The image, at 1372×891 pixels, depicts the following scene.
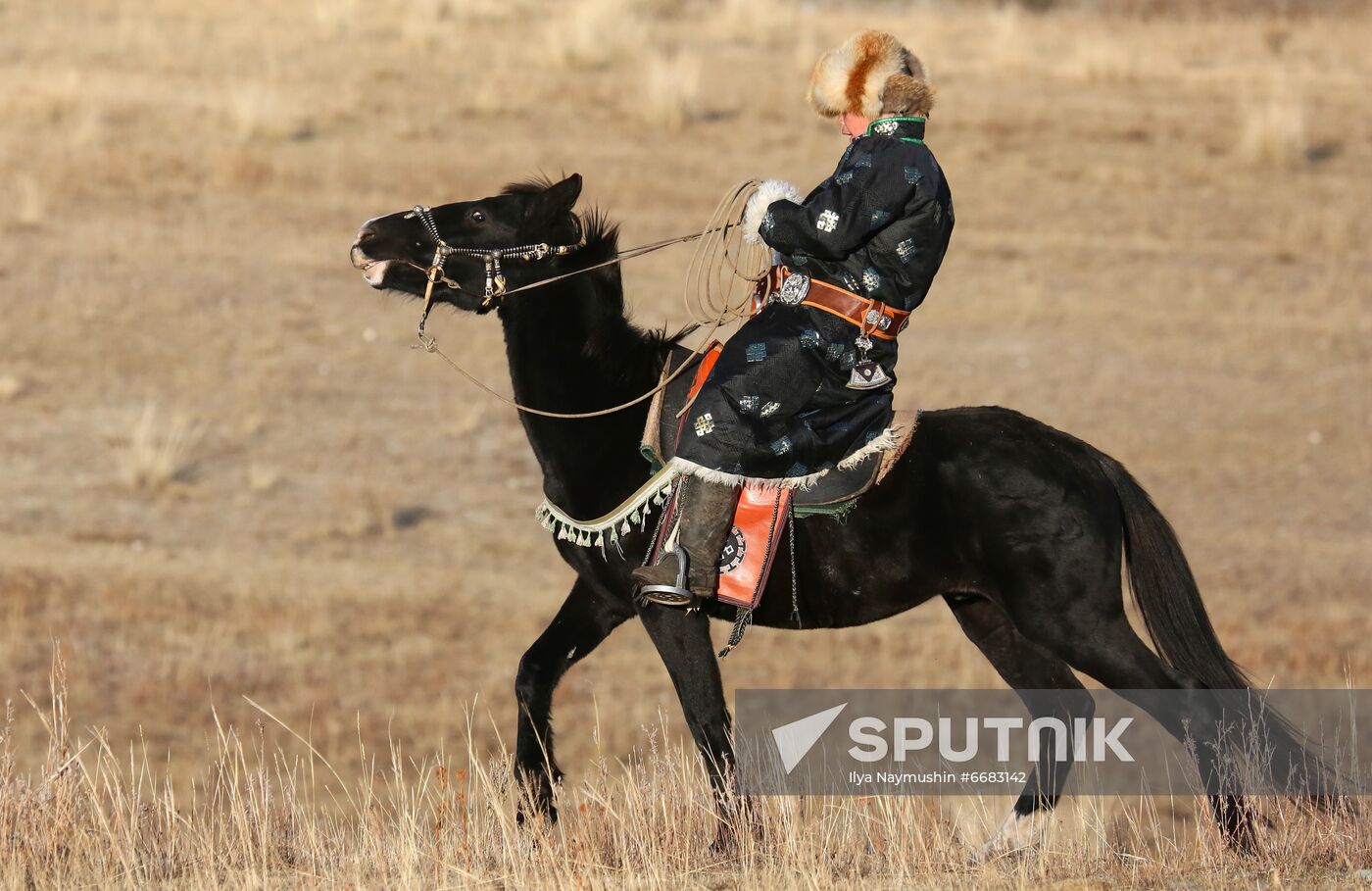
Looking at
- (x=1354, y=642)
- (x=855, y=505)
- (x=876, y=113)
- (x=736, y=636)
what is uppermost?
(x=876, y=113)

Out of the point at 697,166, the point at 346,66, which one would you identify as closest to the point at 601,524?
the point at 697,166

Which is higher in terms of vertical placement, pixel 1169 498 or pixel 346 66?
pixel 346 66

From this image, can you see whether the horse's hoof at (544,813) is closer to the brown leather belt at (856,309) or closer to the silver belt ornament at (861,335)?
the silver belt ornament at (861,335)

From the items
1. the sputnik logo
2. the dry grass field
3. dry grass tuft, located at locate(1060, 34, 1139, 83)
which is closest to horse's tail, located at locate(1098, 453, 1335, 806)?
the dry grass field

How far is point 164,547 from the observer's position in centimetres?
1606

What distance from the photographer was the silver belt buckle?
6.77 m

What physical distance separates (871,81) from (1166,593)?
90.2 inches

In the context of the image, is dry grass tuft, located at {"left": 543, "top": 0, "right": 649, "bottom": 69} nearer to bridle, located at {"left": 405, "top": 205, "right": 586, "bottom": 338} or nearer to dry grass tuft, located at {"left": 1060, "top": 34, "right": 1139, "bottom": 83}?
dry grass tuft, located at {"left": 1060, "top": 34, "right": 1139, "bottom": 83}

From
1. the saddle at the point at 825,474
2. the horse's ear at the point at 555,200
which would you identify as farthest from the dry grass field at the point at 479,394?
the horse's ear at the point at 555,200

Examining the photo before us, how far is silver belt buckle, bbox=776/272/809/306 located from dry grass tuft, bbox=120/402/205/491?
11.3 metres

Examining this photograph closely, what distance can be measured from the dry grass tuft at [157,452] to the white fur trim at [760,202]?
11.3 m

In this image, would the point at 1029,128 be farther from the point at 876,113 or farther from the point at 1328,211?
the point at 876,113

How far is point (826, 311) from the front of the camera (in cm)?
673

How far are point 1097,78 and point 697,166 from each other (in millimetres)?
7168
